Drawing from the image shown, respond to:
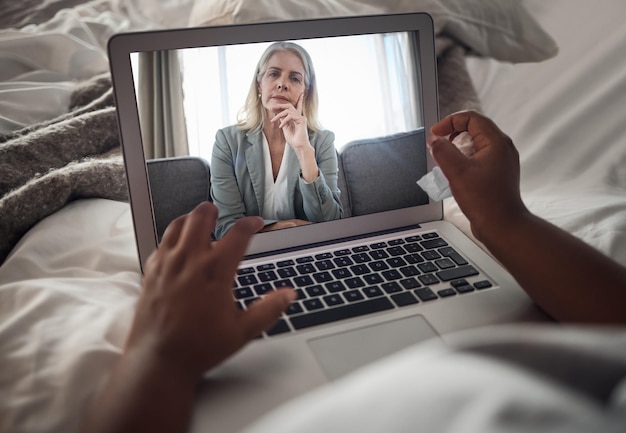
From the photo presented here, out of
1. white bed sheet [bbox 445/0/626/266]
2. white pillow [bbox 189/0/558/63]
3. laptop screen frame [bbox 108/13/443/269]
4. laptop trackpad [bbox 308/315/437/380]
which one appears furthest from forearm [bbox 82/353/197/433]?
white pillow [bbox 189/0/558/63]

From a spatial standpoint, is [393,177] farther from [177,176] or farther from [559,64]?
[559,64]

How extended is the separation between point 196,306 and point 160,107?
0.93 feet

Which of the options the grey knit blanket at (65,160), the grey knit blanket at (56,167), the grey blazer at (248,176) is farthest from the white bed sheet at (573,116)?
the grey knit blanket at (56,167)

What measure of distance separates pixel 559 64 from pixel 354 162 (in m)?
0.53

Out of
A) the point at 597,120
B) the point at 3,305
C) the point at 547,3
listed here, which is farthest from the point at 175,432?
the point at 547,3

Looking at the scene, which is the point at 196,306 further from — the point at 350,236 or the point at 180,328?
the point at 350,236

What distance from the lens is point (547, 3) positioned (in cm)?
112

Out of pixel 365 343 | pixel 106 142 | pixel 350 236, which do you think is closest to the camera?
pixel 365 343

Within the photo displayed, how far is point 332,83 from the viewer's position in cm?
71

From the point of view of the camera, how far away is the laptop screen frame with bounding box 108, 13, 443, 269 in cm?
63

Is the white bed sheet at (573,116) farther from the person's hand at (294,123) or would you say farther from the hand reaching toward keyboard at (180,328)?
the hand reaching toward keyboard at (180,328)

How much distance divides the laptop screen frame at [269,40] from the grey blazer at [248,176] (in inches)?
1.7

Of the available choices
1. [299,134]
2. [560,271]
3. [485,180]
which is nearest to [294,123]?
[299,134]

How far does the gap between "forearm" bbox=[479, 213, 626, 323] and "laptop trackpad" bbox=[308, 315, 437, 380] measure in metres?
0.12
